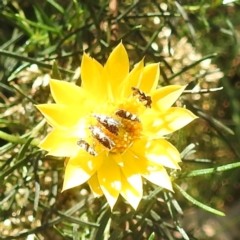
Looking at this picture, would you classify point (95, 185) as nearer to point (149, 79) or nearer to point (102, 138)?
point (102, 138)

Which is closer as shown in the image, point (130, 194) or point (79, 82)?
point (130, 194)

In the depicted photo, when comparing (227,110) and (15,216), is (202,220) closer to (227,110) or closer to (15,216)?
(227,110)

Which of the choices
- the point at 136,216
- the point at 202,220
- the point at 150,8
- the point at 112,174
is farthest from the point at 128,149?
the point at 202,220

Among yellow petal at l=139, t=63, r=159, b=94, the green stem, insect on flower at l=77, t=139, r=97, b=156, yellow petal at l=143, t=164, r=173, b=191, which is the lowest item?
the green stem

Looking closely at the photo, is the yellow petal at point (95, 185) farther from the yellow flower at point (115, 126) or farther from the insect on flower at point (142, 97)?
the insect on flower at point (142, 97)

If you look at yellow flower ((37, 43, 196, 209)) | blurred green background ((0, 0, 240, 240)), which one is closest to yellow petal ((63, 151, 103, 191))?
yellow flower ((37, 43, 196, 209))

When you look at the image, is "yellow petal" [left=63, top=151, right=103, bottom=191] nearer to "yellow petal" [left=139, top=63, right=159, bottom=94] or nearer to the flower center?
the flower center

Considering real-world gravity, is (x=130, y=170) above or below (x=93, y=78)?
below

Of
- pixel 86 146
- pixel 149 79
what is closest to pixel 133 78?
pixel 149 79
